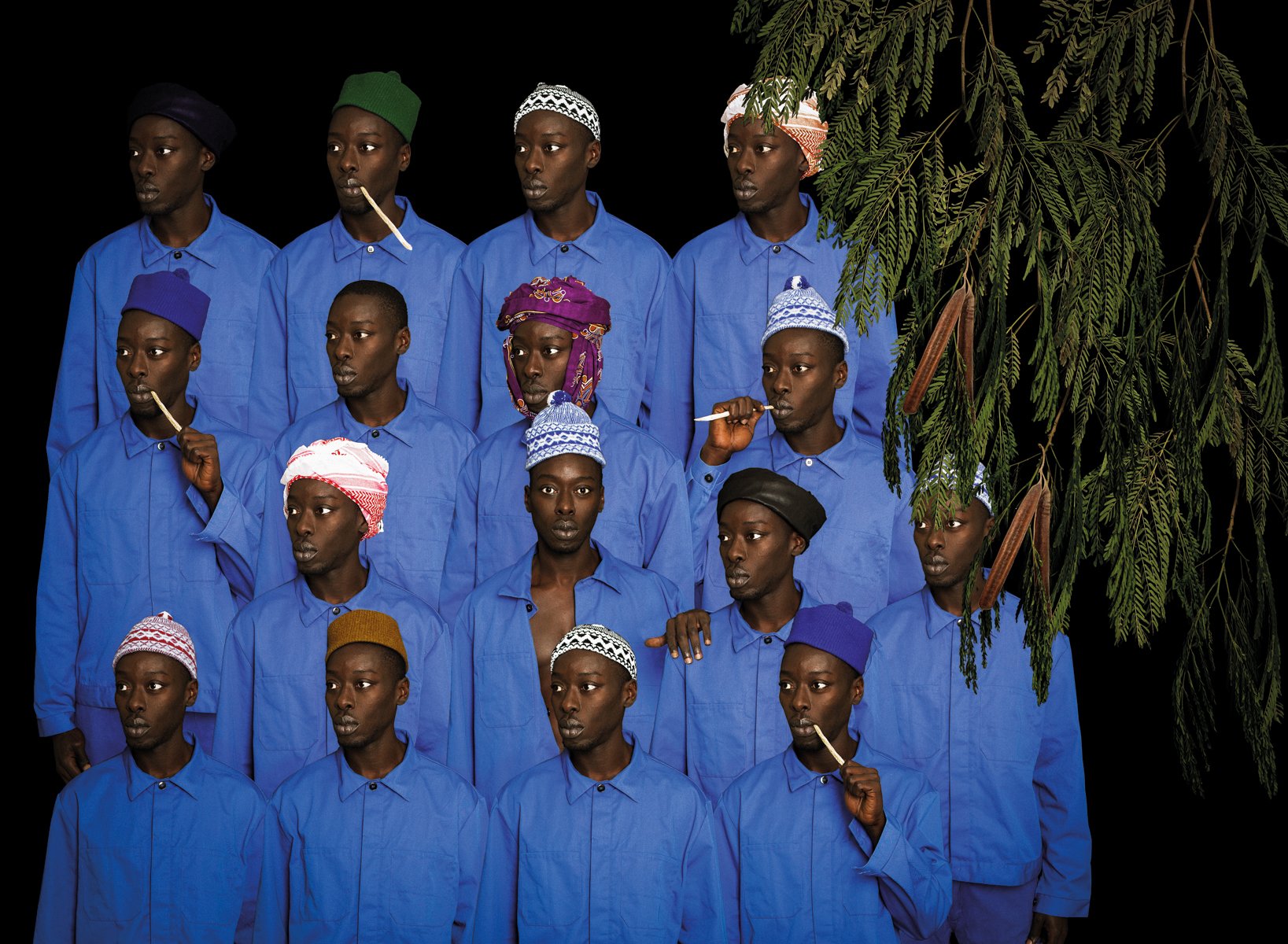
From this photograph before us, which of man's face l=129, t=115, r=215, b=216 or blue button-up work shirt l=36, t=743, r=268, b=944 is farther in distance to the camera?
man's face l=129, t=115, r=215, b=216

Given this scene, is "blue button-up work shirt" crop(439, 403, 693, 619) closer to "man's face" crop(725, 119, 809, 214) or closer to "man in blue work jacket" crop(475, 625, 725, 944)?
"man in blue work jacket" crop(475, 625, 725, 944)

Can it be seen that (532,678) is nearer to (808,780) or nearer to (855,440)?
(808,780)

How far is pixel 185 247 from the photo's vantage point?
8.41 meters

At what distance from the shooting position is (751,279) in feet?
26.6

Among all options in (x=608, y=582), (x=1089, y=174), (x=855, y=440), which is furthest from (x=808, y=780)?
(x=1089, y=174)

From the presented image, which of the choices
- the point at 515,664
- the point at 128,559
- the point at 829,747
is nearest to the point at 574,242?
the point at 515,664

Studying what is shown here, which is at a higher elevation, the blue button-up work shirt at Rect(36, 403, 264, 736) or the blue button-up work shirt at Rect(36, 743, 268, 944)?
the blue button-up work shirt at Rect(36, 403, 264, 736)

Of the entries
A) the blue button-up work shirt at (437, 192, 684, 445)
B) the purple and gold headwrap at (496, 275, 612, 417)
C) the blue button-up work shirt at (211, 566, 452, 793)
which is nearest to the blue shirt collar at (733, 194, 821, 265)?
the blue button-up work shirt at (437, 192, 684, 445)

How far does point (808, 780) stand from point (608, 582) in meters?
0.99

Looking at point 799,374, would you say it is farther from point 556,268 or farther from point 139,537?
point 139,537

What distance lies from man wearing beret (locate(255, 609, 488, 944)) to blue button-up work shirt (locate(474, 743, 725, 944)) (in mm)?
266

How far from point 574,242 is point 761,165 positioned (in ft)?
2.64

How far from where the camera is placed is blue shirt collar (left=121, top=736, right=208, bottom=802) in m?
6.87

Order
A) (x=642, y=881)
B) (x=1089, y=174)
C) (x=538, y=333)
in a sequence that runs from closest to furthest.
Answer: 1. (x=1089, y=174)
2. (x=642, y=881)
3. (x=538, y=333)
